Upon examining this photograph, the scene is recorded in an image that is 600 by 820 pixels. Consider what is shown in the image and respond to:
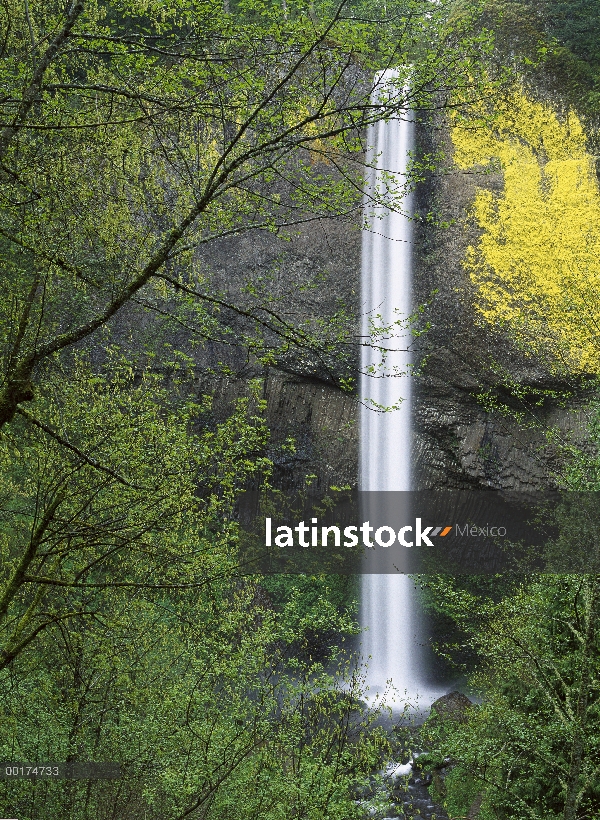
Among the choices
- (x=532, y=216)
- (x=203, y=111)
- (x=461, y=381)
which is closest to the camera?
(x=203, y=111)

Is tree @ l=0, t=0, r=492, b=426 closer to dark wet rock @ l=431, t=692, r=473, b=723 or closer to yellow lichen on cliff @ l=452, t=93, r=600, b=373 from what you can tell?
dark wet rock @ l=431, t=692, r=473, b=723

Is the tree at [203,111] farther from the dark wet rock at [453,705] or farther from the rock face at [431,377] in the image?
the rock face at [431,377]

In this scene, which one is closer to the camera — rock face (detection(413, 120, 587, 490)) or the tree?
the tree

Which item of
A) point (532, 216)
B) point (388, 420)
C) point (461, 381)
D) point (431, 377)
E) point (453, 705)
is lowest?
point (453, 705)

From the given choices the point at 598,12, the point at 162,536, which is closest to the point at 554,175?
the point at 598,12

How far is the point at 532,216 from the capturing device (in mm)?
16703

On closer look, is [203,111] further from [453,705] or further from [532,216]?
[532,216]

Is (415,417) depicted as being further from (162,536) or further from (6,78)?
(6,78)

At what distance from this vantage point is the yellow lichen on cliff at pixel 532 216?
53.5 feet

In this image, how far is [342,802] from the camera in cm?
676

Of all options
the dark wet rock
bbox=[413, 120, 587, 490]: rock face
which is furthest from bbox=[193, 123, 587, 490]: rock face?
the dark wet rock

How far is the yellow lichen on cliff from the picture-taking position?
16297mm

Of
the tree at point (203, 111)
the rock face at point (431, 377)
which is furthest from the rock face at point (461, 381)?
the tree at point (203, 111)

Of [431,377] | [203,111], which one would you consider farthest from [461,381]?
[203,111]
